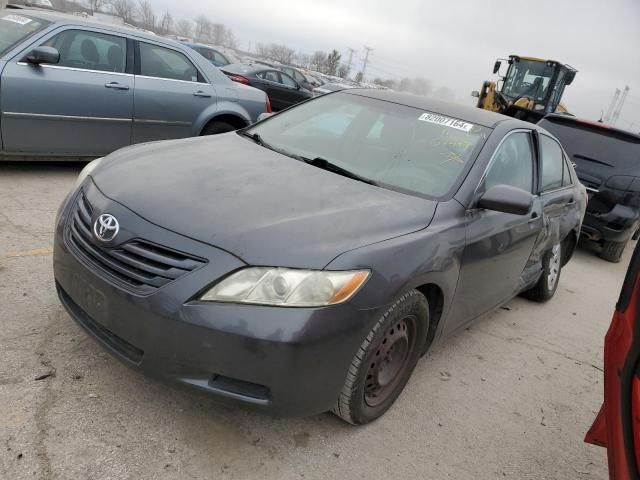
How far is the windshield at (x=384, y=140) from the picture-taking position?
298 centimetres

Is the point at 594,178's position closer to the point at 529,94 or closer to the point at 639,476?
the point at 639,476

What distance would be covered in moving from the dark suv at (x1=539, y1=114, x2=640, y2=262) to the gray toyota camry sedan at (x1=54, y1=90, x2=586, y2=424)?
3.74 metres

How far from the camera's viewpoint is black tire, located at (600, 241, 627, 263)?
683 centimetres

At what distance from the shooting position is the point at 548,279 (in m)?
4.71

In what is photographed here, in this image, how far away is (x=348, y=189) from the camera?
2.72 metres

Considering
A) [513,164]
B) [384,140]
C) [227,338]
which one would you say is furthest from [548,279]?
[227,338]

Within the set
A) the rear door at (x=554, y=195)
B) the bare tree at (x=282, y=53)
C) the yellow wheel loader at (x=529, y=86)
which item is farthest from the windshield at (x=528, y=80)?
the bare tree at (x=282, y=53)

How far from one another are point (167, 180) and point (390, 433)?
5.45 feet

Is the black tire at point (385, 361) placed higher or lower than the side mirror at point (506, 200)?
lower

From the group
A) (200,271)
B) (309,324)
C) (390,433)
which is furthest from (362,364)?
(200,271)

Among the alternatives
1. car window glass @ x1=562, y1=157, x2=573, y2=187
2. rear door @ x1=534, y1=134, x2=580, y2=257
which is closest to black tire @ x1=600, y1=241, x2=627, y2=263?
rear door @ x1=534, y1=134, x2=580, y2=257

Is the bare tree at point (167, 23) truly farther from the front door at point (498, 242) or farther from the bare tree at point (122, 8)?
the front door at point (498, 242)

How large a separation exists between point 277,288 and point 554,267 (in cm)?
364

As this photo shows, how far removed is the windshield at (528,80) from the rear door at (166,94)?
12.5 meters
